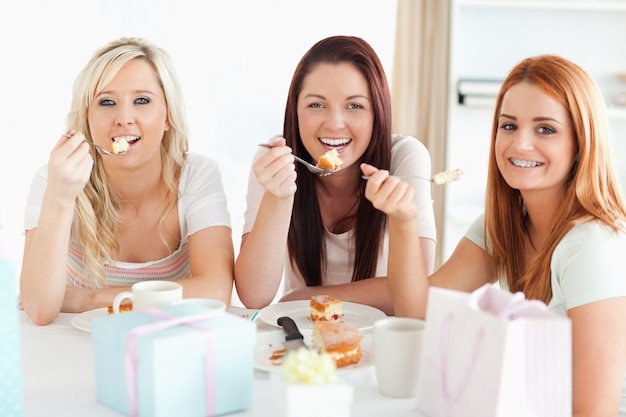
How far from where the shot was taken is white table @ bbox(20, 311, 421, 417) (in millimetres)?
1109

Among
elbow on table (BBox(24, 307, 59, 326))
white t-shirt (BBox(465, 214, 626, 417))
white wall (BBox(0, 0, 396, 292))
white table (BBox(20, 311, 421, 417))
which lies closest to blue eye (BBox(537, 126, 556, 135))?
white t-shirt (BBox(465, 214, 626, 417))

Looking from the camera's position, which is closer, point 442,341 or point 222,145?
point 442,341

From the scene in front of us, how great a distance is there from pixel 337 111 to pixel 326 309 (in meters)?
0.62

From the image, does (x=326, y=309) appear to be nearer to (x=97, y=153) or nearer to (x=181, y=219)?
(x=181, y=219)

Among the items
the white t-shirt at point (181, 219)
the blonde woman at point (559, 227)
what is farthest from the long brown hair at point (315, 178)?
the blonde woman at point (559, 227)

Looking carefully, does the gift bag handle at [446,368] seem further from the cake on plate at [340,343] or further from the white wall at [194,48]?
the white wall at [194,48]

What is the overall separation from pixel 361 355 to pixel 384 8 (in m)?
2.47

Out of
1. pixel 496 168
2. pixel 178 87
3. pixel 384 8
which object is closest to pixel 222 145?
pixel 384 8

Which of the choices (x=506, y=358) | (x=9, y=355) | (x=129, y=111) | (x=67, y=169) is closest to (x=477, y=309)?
(x=506, y=358)

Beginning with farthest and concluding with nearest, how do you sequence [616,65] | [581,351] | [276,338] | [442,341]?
1. [616,65]
2. [276,338]
3. [581,351]
4. [442,341]

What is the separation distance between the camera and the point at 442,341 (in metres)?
1.02

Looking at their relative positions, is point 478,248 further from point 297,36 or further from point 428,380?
point 297,36

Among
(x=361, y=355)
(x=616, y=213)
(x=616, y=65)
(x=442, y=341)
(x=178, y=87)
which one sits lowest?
(x=361, y=355)

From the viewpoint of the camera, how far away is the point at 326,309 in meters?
1.52
